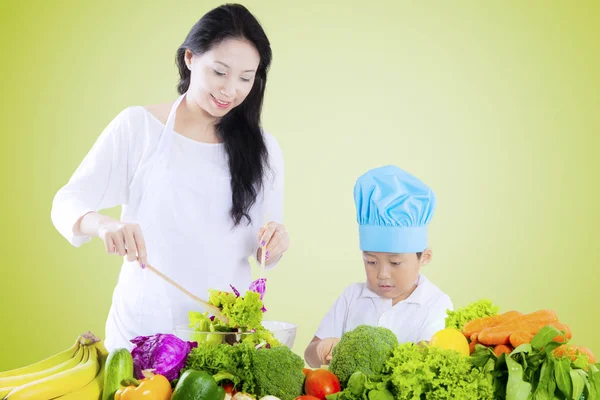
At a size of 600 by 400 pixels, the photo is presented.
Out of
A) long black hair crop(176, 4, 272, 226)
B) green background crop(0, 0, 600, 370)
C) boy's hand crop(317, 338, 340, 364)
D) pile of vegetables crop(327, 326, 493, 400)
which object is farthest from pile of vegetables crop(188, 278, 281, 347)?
green background crop(0, 0, 600, 370)

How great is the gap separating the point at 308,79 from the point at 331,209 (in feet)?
3.03

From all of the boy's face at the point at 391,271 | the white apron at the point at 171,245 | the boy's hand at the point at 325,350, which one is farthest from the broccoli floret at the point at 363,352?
the white apron at the point at 171,245

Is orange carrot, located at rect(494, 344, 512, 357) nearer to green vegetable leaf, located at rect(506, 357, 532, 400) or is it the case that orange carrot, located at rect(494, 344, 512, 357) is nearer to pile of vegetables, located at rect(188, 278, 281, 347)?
green vegetable leaf, located at rect(506, 357, 532, 400)

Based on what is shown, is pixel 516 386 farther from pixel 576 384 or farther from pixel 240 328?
pixel 240 328

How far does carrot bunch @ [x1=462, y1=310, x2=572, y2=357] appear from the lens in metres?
1.71

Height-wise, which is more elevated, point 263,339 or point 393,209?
point 393,209

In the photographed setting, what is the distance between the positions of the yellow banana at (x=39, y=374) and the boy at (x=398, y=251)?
36.8 inches

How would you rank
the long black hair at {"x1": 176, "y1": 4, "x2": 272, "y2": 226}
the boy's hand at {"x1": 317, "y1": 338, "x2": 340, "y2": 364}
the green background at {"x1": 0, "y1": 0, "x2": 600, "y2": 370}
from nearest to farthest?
the boy's hand at {"x1": 317, "y1": 338, "x2": 340, "y2": 364}
the long black hair at {"x1": 176, "y1": 4, "x2": 272, "y2": 226}
the green background at {"x1": 0, "y1": 0, "x2": 600, "y2": 370}

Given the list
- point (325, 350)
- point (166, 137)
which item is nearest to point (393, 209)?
point (325, 350)

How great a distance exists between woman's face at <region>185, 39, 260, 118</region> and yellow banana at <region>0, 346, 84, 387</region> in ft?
3.47

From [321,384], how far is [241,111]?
134 cm

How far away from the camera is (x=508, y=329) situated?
175 centimetres

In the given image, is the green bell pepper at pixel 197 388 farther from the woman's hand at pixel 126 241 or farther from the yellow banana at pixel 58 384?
the woman's hand at pixel 126 241

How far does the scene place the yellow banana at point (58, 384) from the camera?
1.55 metres
